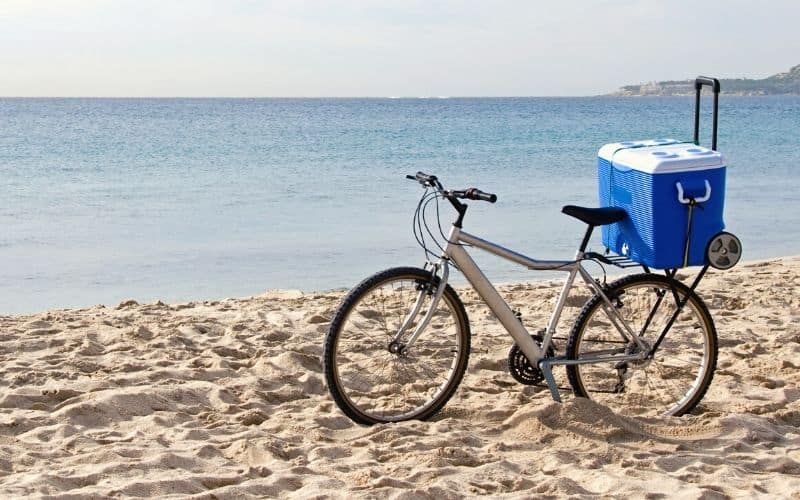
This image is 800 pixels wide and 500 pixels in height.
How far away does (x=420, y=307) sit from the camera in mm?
4434

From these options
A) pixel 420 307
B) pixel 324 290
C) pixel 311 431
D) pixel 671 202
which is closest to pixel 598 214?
pixel 671 202

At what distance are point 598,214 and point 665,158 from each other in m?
0.39

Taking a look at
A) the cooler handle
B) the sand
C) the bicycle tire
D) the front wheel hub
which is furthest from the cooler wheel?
the front wheel hub

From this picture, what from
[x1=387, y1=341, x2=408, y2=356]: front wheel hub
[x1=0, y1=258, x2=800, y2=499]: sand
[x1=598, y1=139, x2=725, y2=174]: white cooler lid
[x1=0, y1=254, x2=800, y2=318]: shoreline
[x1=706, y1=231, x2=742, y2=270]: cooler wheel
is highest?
[x1=598, y1=139, x2=725, y2=174]: white cooler lid

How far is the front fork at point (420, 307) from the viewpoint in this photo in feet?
14.5

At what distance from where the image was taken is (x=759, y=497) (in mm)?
3754

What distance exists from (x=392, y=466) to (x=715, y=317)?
12.5 feet

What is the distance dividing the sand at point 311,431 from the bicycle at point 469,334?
0.16 meters

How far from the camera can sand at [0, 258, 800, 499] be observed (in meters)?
3.83

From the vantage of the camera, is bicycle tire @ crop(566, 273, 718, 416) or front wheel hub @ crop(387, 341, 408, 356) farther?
bicycle tire @ crop(566, 273, 718, 416)

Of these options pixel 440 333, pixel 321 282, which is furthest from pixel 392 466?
pixel 321 282

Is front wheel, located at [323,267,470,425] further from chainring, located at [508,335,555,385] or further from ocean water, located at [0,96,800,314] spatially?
ocean water, located at [0,96,800,314]

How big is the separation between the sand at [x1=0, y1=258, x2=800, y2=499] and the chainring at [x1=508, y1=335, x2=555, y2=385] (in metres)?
0.13

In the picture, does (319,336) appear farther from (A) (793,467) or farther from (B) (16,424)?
→ (A) (793,467)
